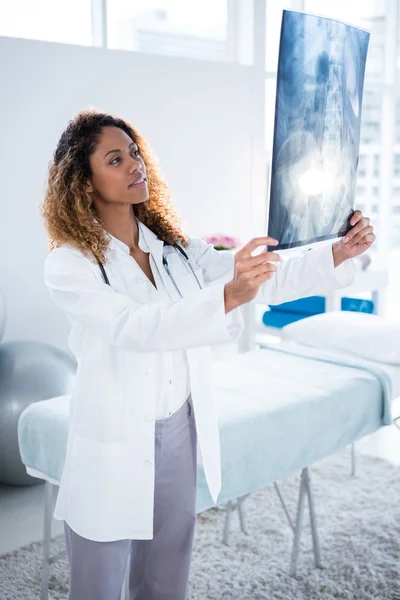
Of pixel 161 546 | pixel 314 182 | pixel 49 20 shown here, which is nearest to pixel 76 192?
pixel 314 182

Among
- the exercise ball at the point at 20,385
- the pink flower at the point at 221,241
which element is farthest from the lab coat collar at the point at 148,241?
the pink flower at the point at 221,241

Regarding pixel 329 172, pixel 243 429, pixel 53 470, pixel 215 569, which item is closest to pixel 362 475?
pixel 215 569

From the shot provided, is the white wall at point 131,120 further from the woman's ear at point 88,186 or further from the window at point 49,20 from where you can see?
the woman's ear at point 88,186

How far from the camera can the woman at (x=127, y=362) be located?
1.40m

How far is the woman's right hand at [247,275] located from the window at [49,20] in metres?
2.61

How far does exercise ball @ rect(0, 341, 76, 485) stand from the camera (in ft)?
9.39

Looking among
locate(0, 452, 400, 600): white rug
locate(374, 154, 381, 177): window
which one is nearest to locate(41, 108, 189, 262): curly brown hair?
locate(0, 452, 400, 600): white rug

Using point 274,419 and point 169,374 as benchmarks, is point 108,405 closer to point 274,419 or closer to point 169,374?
point 169,374

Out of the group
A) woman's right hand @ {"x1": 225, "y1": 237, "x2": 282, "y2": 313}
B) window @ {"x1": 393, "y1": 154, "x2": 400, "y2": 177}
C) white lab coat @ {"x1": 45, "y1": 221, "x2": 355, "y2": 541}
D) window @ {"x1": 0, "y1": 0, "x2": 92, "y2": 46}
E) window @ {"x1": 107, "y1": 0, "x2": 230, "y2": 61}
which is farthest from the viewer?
window @ {"x1": 393, "y1": 154, "x2": 400, "y2": 177}

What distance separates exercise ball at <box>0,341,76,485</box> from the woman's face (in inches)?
60.8

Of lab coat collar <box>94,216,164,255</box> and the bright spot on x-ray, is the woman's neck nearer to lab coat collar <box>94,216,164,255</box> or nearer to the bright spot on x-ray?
lab coat collar <box>94,216,164,255</box>

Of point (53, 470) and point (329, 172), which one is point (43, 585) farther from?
point (329, 172)

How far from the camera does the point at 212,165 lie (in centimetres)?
417

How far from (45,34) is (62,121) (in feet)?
1.77
